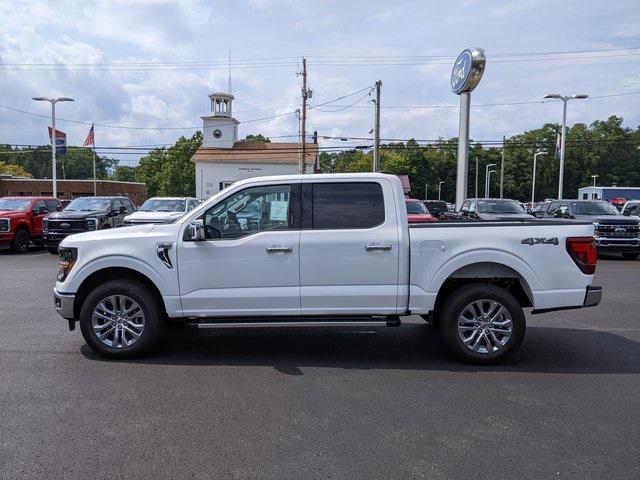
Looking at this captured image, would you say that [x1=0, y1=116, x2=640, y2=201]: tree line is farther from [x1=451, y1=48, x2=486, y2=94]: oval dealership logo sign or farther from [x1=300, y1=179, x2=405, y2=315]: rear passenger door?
[x1=300, y1=179, x2=405, y2=315]: rear passenger door

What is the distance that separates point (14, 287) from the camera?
1109 cm

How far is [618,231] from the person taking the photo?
1736 centimetres

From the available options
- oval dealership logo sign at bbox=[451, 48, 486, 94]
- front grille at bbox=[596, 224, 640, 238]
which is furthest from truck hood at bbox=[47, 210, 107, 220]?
oval dealership logo sign at bbox=[451, 48, 486, 94]

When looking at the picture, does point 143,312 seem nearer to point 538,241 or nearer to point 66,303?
point 66,303

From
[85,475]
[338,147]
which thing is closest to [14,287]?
[85,475]

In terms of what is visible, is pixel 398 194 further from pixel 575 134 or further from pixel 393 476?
pixel 575 134

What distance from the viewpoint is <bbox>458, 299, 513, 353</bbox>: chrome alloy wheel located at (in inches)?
234

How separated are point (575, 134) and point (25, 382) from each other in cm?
11812

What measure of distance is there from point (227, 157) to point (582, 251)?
59485 mm

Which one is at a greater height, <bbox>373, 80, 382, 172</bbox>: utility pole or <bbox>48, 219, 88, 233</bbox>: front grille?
<bbox>373, 80, 382, 172</bbox>: utility pole

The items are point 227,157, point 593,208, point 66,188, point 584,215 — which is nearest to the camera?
point 584,215

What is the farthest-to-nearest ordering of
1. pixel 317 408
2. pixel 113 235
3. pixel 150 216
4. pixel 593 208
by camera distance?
pixel 593 208 < pixel 150 216 < pixel 113 235 < pixel 317 408

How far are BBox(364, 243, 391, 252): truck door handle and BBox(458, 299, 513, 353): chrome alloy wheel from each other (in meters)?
1.09

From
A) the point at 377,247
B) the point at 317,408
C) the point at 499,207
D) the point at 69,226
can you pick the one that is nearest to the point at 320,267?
the point at 377,247
